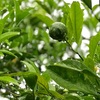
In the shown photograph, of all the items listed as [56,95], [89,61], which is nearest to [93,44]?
[89,61]

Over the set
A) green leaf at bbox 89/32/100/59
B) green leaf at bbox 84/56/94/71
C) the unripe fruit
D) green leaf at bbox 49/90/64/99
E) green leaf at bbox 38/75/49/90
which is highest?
the unripe fruit

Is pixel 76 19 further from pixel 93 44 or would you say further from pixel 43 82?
pixel 43 82

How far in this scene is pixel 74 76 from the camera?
0.83 m

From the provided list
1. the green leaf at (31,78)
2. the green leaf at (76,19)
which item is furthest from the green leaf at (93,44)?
the green leaf at (31,78)

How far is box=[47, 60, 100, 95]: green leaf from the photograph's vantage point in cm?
81

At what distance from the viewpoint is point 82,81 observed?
2.75ft

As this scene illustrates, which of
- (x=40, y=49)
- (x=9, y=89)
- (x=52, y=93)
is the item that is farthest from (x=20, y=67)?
(x=52, y=93)

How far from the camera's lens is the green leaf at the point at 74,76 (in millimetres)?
812

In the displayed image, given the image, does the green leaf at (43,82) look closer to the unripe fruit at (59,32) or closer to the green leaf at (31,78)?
the green leaf at (31,78)

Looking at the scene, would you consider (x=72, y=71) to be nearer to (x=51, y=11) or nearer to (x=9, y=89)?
(x=9, y=89)

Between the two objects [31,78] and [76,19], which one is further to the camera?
[76,19]

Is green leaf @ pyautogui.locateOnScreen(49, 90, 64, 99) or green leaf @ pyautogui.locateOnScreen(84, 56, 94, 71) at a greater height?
green leaf @ pyautogui.locateOnScreen(84, 56, 94, 71)

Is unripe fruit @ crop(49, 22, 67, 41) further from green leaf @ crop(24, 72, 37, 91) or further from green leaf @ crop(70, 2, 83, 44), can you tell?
green leaf @ crop(24, 72, 37, 91)

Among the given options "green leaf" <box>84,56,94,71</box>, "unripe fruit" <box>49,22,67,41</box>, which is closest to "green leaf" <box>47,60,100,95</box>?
"green leaf" <box>84,56,94,71</box>
